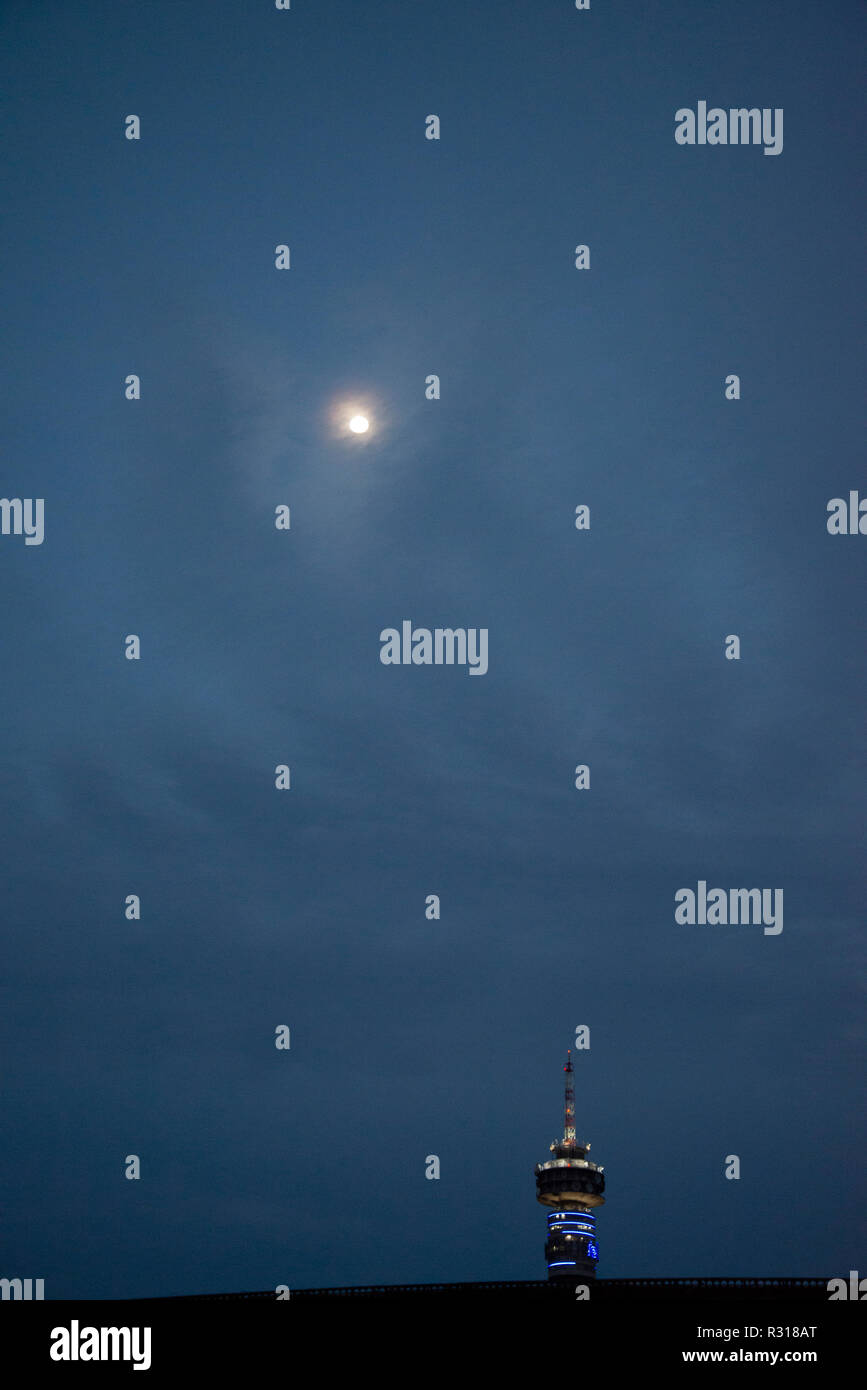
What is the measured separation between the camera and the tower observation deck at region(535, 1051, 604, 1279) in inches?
6604

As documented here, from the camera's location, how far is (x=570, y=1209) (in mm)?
171250

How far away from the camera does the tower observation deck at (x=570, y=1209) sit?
167750mm
